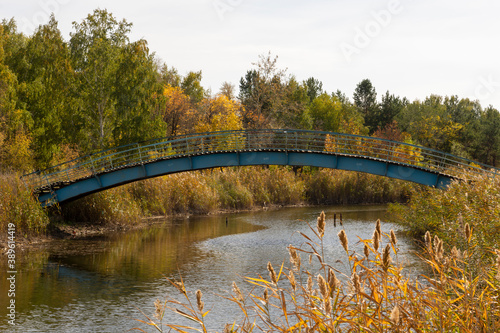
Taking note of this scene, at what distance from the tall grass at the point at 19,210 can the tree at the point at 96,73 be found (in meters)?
10.3

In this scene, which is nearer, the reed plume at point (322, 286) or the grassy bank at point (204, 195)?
the reed plume at point (322, 286)

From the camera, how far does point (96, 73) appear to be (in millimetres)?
35250

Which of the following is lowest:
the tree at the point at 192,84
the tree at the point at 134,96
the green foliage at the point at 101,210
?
the green foliage at the point at 101,210

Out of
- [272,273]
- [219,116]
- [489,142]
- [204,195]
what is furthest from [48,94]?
[489,142]

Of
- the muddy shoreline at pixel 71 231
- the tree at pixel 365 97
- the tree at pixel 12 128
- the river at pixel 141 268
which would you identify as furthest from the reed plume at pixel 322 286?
the tree at pixel 365 97

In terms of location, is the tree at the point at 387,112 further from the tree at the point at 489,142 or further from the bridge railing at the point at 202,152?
the bridge railing at the point at 202,152

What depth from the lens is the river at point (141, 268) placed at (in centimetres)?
1458

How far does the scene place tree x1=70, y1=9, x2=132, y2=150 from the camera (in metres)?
35.1

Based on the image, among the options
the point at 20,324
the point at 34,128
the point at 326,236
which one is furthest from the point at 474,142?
the point at 20,324

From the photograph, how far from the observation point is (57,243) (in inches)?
1014

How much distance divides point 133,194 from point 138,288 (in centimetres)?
1688

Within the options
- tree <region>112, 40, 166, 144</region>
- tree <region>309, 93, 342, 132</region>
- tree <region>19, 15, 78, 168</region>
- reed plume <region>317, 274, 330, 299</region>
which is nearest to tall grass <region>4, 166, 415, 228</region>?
tree <region>112, 40, 166, 144</region>

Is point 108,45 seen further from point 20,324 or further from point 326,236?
point 20,324

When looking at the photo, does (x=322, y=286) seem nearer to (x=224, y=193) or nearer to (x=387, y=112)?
(x=224, y=193)
